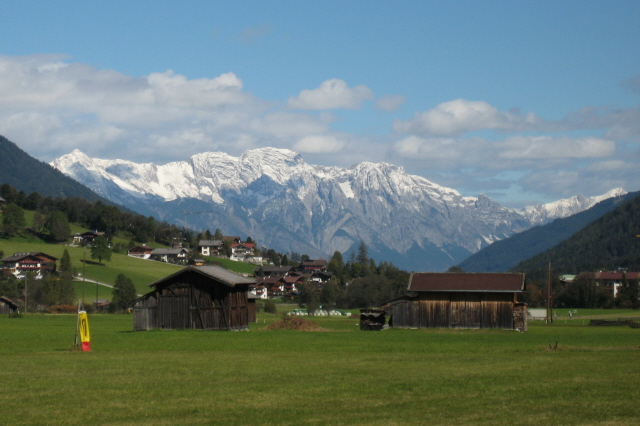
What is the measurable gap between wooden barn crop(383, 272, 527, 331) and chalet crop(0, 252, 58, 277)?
363 ft

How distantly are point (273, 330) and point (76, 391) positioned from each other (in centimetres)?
3954

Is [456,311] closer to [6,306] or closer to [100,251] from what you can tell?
[6,306]

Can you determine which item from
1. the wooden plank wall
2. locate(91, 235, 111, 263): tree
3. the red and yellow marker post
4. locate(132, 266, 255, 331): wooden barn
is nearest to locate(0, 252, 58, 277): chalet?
locate(91, 235, 111, 263): tree

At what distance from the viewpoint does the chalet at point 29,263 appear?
16362 centimetres

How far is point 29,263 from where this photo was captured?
167 m

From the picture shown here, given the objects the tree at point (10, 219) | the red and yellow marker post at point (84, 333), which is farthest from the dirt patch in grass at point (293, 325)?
the tree at point (10, 219)

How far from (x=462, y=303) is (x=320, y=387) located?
1957 inches

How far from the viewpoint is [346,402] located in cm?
1967

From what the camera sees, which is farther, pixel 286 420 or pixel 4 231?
pixel 4 231

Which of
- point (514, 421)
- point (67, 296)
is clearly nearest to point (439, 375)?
point (514, 421)

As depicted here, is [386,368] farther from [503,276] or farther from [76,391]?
[503,276]

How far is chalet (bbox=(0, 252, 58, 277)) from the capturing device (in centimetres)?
16362

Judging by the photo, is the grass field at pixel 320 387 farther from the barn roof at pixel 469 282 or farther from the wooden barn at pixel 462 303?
the barn roof at pixel 469 282

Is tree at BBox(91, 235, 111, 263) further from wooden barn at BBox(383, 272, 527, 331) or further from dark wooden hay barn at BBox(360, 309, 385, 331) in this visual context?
dark wooden hay barn at BBox(360, 309, 385, 331)
